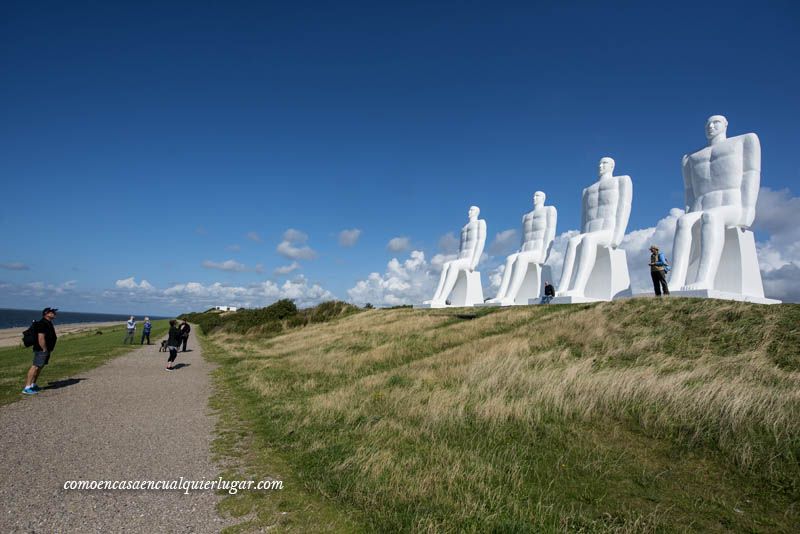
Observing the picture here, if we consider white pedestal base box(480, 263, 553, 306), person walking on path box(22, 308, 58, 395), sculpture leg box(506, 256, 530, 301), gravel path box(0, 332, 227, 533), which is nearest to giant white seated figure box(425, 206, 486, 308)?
white pedestal base box(480, 263, 553, 306)

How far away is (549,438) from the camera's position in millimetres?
5637

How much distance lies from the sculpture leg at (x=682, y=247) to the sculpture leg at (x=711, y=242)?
317mm

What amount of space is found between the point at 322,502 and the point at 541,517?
2.00 metres

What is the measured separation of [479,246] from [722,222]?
43.1 feet

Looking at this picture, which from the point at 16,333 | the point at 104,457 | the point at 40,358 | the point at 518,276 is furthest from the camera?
the point at 16,333

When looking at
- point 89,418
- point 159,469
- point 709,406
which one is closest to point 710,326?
point 709,406

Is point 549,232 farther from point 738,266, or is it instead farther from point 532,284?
point 738,266

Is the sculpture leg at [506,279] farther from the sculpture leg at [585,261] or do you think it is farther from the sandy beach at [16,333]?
the sandy beach at [16,333]

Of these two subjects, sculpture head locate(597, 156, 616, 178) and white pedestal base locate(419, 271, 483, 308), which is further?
white pedestal base locate(419, 271, 483, 308)

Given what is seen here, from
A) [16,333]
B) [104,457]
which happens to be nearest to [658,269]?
[104,457]

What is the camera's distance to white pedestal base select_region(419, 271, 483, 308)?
2589cm

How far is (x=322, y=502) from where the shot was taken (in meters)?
4.42

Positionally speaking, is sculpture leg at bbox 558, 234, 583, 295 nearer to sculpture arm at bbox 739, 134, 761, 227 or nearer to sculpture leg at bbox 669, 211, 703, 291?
A: sculpture leg at bbox 669, 211, 703, 291

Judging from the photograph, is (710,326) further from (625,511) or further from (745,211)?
(625,511)
